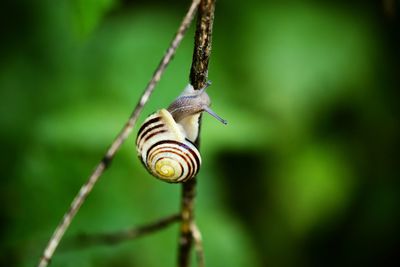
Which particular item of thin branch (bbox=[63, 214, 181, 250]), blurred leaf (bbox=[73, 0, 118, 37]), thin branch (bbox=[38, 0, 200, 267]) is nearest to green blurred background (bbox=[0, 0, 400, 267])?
thin branch (bbox=[63, 214, 181, 250])

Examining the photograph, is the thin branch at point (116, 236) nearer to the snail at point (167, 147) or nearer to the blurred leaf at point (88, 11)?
the snail at point (167, 147)

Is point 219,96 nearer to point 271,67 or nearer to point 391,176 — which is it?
point 271,67

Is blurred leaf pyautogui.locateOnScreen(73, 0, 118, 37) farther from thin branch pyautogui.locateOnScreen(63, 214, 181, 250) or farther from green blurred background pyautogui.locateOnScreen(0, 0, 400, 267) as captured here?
green blurred background pyautogui.locateOnScreen(0, 0, 400, 267)

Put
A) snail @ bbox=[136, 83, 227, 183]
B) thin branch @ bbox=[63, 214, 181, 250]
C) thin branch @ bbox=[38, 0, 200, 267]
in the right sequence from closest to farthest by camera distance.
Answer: thin branch @ bbox=[38, 0, 200, 267] < snail @ bbox=[136, 83, 227, 183] < thin branch @ bbox=[63, 214, 181, 250]

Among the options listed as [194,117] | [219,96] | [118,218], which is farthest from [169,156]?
[219,96]

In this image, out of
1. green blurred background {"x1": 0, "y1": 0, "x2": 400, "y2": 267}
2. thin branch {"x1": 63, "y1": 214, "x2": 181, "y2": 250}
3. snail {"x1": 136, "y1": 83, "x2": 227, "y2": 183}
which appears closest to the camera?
snail {"x1": 136, "y1": 83, "x2": 227, "y2": 183}

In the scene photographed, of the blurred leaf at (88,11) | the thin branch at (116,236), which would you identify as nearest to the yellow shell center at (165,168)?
the thin branch at (116,236)

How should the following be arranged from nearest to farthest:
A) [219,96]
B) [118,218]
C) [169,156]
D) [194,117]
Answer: [169,156]
[194,117]
[118,218]
[219,96]
